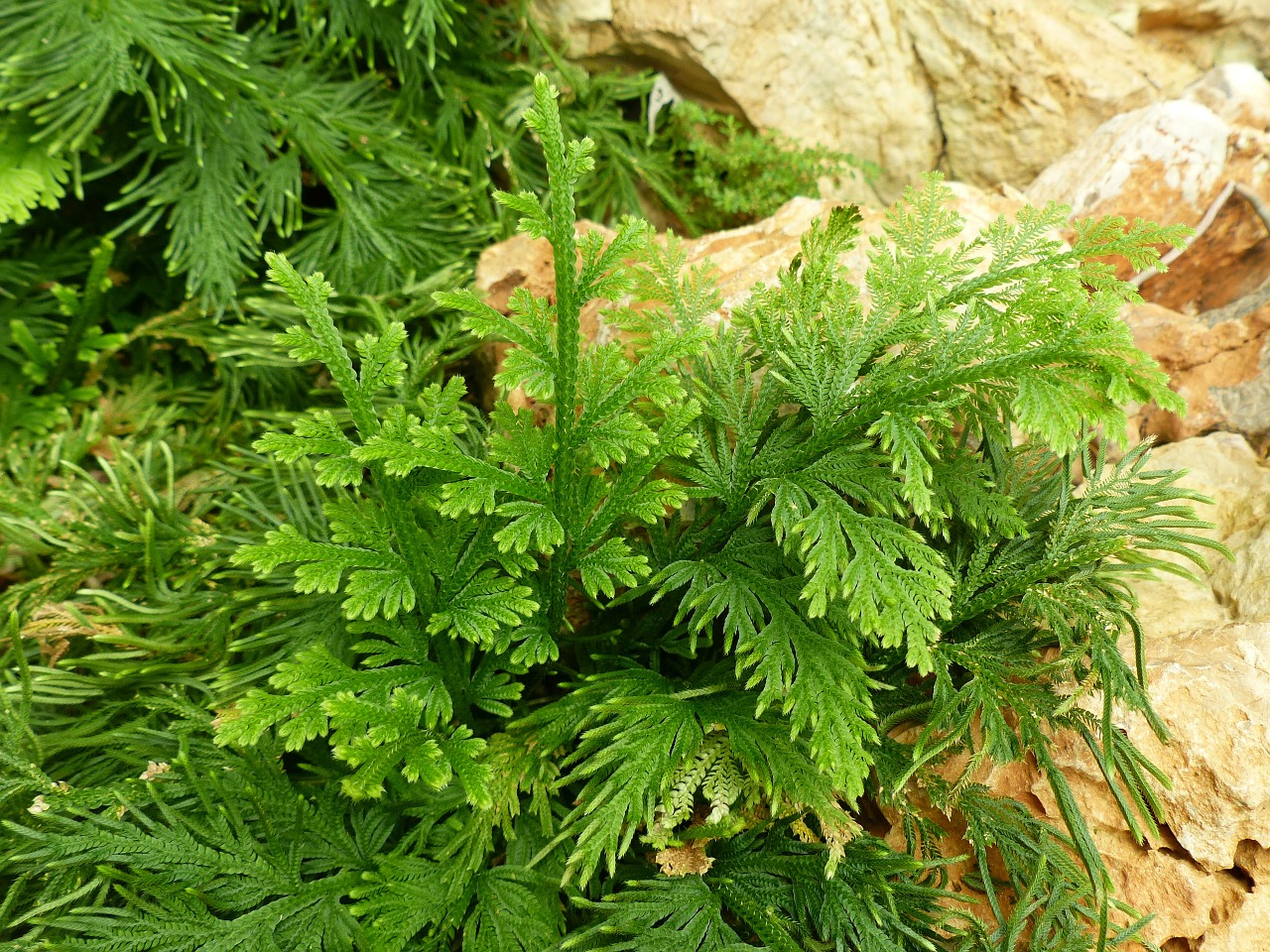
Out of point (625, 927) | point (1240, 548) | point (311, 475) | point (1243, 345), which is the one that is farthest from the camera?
point (1243, 345)

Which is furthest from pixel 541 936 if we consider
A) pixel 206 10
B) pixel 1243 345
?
pixel 206 10

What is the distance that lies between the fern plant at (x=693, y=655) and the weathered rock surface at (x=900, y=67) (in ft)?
5.23

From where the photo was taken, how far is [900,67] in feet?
10.1

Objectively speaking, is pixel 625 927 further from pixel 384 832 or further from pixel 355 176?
pixel 355 176

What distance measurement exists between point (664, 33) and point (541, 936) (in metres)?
2.86

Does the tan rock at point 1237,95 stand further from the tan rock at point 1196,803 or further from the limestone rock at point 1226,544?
the tan rock at point 1196,803

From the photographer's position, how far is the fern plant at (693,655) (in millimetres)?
1339

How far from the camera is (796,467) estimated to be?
4.96ft

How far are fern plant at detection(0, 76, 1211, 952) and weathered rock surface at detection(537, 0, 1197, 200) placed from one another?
62.7 inches

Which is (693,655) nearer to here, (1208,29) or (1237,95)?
(1237,95)

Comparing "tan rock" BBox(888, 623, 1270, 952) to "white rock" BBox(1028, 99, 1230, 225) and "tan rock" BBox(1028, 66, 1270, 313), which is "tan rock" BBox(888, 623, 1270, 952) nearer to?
"tan rock" BBox(1028, 66, 1270, 313)

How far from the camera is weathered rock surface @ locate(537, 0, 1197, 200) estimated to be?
2.96 metres

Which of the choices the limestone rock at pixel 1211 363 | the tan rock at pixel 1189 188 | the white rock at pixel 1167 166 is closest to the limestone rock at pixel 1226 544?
the limestone rock at pixel 1211 363

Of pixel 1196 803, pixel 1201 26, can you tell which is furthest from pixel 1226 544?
pixel 1201 26
